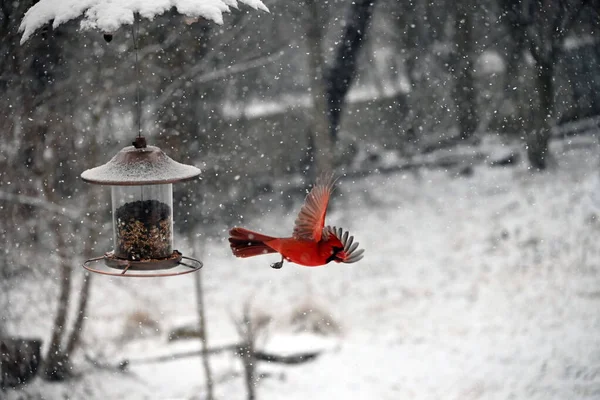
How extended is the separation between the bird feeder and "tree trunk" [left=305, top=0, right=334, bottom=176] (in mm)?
2367

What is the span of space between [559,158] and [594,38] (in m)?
0.70

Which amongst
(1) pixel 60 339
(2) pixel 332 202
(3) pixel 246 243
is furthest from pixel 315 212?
(1) pixel 60 339

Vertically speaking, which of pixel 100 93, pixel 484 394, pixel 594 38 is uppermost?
pixel 594 38

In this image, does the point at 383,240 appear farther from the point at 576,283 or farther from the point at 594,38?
the point at 594,38

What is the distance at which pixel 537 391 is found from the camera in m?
4.55

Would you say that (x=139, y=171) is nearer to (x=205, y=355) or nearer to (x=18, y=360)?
(x=205, y=355)

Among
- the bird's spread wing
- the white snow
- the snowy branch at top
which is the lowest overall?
the bird's spread wing

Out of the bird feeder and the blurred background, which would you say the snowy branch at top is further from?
the blurred background

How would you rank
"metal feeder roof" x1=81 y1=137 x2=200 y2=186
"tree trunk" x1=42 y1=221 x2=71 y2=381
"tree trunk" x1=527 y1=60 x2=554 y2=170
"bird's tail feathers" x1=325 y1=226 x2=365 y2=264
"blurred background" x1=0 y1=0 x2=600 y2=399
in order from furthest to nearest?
"tree trunk" x1=527 y1=60 x2=554 y2=170, "tree trunk" x1=42 y1=221 x2=71 y2=381, "blurred background" x1=0 y1=0 x2=600 y2=399, "metal feeder roof" x1=81 y1=137 x2=200 y2=186, "bird's tail feathers" x1=325 y1=226 x2=365 y2=264

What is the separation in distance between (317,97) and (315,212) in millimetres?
2872

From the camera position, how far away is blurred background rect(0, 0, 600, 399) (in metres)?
4.32

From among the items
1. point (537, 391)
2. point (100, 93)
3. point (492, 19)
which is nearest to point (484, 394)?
point (537, 391)

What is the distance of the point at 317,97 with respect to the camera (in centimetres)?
448

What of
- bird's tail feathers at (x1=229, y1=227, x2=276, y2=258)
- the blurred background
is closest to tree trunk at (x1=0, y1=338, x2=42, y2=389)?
the blurred background
